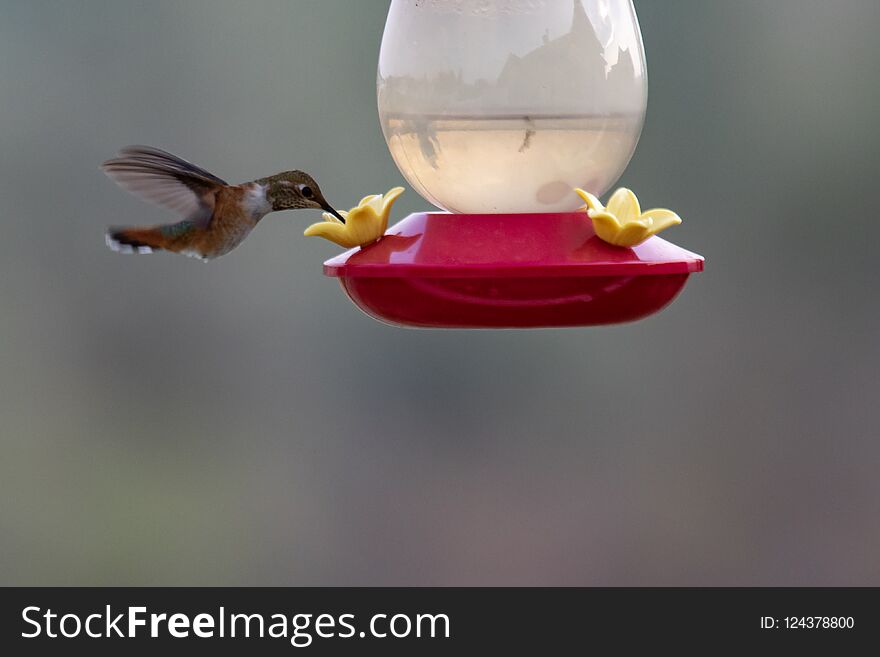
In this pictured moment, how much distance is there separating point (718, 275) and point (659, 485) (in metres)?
1.14

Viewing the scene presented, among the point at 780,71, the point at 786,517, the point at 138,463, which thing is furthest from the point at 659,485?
the point at 138,463

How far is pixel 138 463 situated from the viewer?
754 cm

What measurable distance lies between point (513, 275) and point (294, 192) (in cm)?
61

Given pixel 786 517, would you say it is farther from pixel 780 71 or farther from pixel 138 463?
pixel 138 463

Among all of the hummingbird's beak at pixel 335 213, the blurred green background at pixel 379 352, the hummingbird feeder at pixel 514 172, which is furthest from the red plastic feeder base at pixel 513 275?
the blurred green background at pixel 379 352

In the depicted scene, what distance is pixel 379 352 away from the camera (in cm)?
717

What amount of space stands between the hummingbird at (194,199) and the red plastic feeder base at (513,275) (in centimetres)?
31

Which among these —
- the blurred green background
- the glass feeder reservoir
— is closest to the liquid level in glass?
the glass feeder reservoir

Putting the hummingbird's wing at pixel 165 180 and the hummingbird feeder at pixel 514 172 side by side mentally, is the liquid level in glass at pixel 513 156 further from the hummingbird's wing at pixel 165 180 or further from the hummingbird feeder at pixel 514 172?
the hummingbird's wing at pixel 165 180

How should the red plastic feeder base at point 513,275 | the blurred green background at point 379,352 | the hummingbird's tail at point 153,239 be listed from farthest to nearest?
the blurred green background at point 379,352 < the hummingbird's tail at point 153,239 < the red plastic feeder base at point 513,275

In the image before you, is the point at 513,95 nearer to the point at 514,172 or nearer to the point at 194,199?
the point at 514,172

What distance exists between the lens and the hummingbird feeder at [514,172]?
2.56 m

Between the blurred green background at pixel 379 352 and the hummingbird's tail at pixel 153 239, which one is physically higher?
the blurred green background at pixel 379 352

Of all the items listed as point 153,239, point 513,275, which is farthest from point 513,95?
point 153,239
